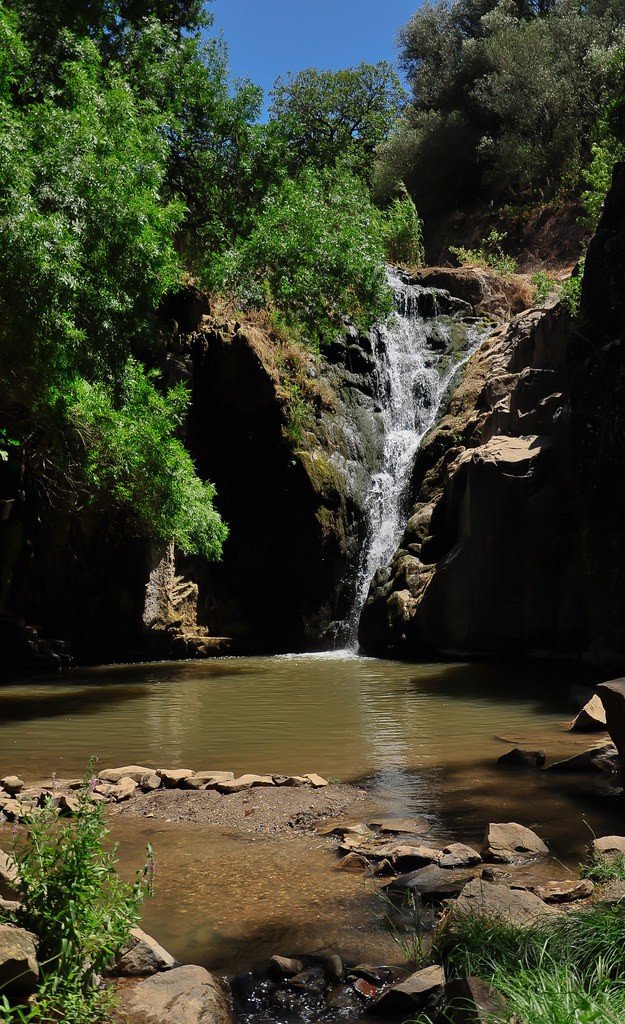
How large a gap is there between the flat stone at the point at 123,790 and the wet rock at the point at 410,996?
338 centimetres

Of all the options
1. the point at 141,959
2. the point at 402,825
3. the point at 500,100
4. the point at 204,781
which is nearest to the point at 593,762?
the point at 402,825

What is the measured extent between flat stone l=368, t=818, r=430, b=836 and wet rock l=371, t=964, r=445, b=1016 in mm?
1888

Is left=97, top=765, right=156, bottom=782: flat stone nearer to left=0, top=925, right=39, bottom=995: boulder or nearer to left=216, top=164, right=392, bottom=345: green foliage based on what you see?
left=0, top=925, right=39, bottom=995: boulder

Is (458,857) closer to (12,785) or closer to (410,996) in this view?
(410,996)

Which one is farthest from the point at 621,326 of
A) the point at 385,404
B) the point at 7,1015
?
the point at 7,1015

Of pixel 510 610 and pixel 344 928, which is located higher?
pixel 510 610

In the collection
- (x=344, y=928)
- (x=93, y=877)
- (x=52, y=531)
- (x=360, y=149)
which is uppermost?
(x=360, y=149)

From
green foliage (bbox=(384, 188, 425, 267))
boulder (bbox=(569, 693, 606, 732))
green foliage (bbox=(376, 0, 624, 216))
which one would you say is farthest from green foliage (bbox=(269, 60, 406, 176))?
boulder (bbox=(569, 693, 606, 732))

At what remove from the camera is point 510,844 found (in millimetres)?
4453

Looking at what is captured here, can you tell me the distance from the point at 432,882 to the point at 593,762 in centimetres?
282

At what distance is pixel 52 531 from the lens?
54.4 ft

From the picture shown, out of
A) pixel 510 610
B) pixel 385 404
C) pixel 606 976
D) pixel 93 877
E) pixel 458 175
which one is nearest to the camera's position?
pixel 606 976

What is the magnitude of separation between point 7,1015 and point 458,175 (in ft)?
126

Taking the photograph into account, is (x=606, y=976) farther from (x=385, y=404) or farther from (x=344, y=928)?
(x=385, y=404)
